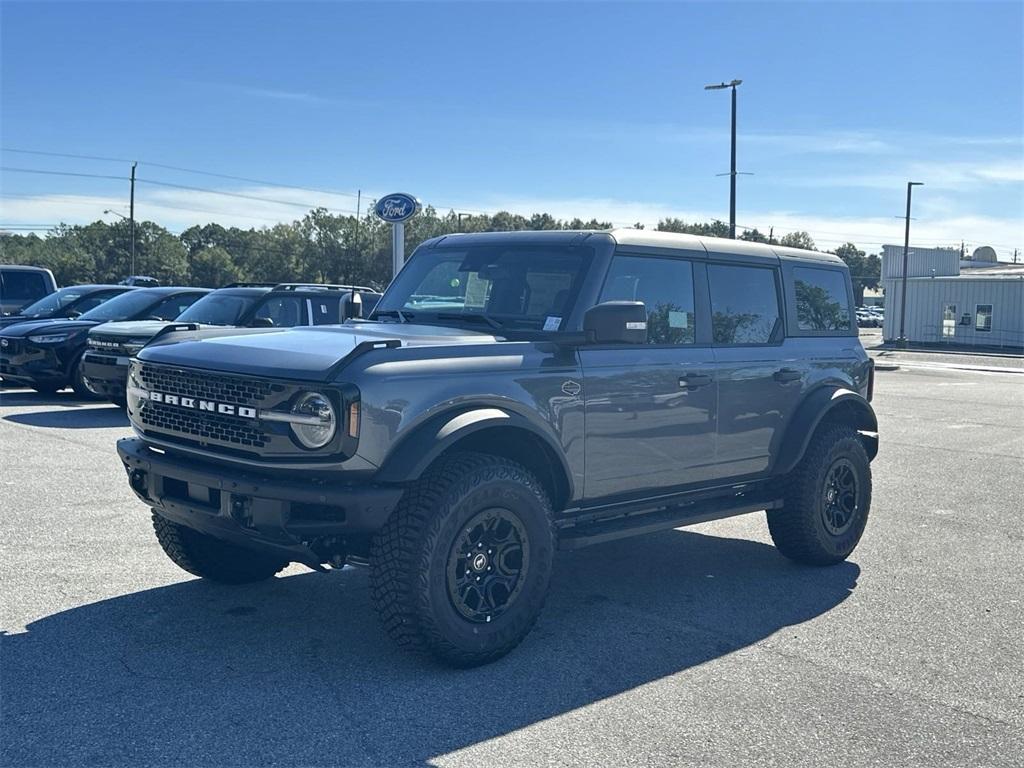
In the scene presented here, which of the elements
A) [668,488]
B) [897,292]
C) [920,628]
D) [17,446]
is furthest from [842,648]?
[897,292]

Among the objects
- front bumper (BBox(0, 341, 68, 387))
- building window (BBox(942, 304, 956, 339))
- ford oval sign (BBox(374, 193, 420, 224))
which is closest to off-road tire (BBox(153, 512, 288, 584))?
front bumper (BBox(0, 341, 68, 387))

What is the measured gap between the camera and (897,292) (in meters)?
54.9

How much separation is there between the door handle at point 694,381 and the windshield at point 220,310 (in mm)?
7920

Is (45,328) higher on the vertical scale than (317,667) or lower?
higher

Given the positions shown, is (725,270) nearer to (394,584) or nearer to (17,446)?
(394,584)

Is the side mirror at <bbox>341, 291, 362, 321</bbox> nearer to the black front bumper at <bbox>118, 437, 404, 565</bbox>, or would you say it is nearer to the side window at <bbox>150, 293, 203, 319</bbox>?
the black front bumper at <bbox>118, 437, 404, 565</bbox>

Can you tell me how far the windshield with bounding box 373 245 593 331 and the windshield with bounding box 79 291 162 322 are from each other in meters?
9.56

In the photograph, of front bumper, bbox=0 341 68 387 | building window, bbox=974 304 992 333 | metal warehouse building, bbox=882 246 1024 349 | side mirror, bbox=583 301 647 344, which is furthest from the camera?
building window, bbox=974 304 992 333

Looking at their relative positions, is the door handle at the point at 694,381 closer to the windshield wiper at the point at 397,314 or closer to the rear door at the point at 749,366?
the rear door at the point at 749,366

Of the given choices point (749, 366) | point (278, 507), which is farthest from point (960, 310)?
point (278, 507)

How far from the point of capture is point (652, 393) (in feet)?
17.8

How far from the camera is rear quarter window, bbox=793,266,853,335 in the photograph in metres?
6.75

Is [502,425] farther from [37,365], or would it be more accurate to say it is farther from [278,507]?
[37,365]

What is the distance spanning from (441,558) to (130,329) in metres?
9.36
